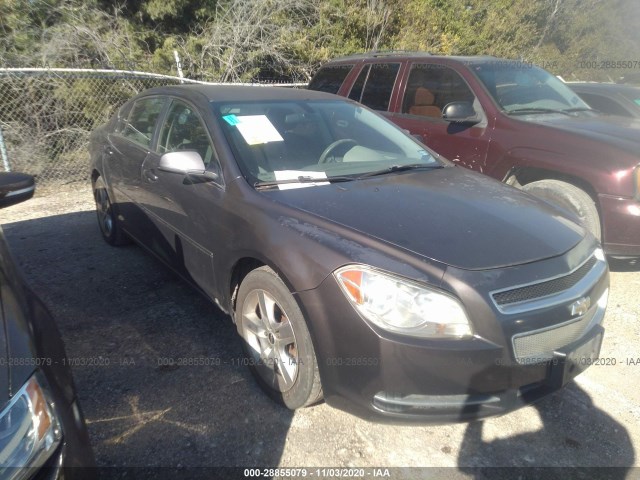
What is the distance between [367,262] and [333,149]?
53.3 inches

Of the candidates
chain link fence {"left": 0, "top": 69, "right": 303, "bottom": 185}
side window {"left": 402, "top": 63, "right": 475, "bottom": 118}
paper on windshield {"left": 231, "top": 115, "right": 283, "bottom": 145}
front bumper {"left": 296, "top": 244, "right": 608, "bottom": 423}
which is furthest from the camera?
chain link fence {"left": 0, "top": 69, "right": 303, "bottom": 185}

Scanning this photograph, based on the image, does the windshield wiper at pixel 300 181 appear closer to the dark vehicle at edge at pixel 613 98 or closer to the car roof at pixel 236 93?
the car roof at pixel 236 93

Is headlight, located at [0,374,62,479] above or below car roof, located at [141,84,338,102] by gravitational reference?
below

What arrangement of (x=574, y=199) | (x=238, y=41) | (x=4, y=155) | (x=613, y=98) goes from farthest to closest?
(x=238, y=41) → (x=613, y=98) → (x=4, y=155) → (x=574, y=199)

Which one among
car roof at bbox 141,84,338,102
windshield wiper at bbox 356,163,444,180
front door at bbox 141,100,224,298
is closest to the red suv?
windshield wiper at bbox 356,163,444,180

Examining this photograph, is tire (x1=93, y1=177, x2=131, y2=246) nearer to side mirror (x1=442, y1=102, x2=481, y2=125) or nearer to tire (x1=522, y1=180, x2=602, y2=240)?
side mirror (x1=442, y1=102, x2=481, y2=125)

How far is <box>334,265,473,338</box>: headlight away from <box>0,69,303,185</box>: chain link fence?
6.64 metres

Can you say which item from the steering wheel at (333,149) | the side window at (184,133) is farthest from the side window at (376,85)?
the side window at (184,133)

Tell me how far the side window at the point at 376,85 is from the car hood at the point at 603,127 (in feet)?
5.46

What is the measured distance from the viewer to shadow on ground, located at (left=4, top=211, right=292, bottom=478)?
225cm

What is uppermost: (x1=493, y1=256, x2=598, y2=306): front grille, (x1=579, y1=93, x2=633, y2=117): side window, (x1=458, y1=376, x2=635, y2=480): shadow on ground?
(x1=493, y1=256, x2=598, y2=306): front grille

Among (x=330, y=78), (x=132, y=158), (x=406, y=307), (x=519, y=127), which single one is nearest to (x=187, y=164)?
(x=132, y=158)

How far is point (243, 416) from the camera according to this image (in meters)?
2.44

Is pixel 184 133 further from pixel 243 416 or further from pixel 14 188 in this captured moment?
pixel 243 416
